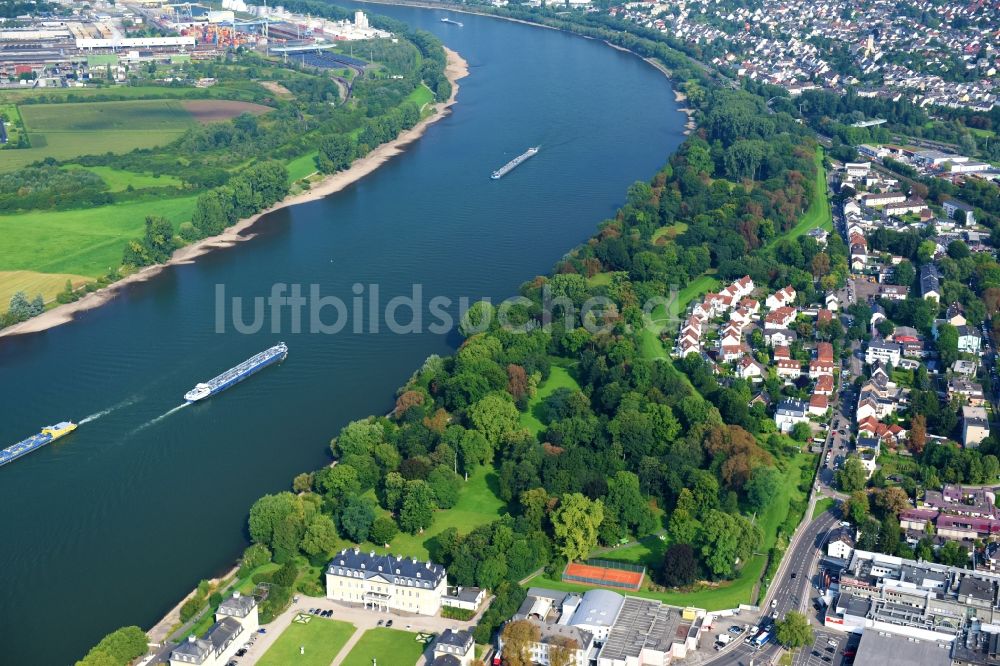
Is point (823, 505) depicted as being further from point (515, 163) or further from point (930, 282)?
point (515, 163)

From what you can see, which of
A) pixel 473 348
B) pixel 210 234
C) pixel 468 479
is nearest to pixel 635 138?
pixel 210 234

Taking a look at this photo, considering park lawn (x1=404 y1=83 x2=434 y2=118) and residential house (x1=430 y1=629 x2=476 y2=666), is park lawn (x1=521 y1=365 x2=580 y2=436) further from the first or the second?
park lawn (x1=404 y1=83 x2=434 y2=118)

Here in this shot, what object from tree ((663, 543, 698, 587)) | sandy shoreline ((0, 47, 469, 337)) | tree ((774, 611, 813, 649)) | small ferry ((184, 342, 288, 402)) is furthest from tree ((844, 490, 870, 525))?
sandy shoreline ((0, 47, 469, 337))

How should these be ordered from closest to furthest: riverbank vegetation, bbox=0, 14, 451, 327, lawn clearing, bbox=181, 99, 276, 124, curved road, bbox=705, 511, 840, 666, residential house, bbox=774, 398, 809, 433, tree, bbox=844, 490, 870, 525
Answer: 1. curved road, bbox=705, 511, 840, 666
2. tree, bbox=844, 490, 870, 525
3. residential house, bbox=774, 398, 809, 433
4. riverbank vegetation, bbox=0, 14, 451, 327
5. lawn clearing, bbox=181, 99, 276, 124

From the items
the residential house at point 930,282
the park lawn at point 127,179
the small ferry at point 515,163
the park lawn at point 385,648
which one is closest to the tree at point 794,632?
the park lawn at point 385,648

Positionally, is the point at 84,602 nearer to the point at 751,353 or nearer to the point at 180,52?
the point at 751,353

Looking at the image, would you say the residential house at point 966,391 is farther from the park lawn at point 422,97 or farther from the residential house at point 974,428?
the park lawn at point 422,97
